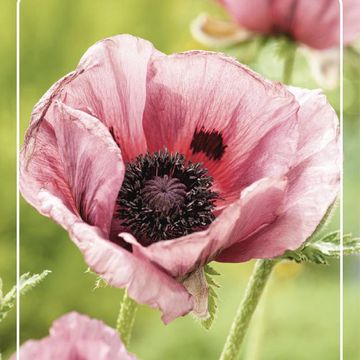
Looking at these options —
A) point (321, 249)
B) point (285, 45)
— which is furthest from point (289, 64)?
point (321, 249)

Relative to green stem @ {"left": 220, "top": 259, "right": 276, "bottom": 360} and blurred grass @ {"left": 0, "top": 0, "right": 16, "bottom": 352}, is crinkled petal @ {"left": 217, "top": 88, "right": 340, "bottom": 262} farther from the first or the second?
blurred grass @ {"left": 0, "top": 0, "right": 16, "bottom": 352}

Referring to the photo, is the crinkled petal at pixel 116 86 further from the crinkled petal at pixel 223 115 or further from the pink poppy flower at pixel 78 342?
the pink poppy flower at pixel 78 342

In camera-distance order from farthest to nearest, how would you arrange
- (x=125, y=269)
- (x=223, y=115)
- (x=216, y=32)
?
(x=216, y=32) < (x=223, y=115) < (x=125, y=269)

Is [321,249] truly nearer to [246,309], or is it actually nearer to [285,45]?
[246,309]

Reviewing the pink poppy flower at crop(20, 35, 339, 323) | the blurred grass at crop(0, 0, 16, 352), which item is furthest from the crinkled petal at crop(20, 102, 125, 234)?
the blurred grass at crop(0, 0, 16, 352)

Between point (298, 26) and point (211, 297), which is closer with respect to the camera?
point (211, 297)

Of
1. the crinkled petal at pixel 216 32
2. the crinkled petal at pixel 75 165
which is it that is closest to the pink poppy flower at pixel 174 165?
the crinkled petal at pixel 75 165

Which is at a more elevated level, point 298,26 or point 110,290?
point 298,26
